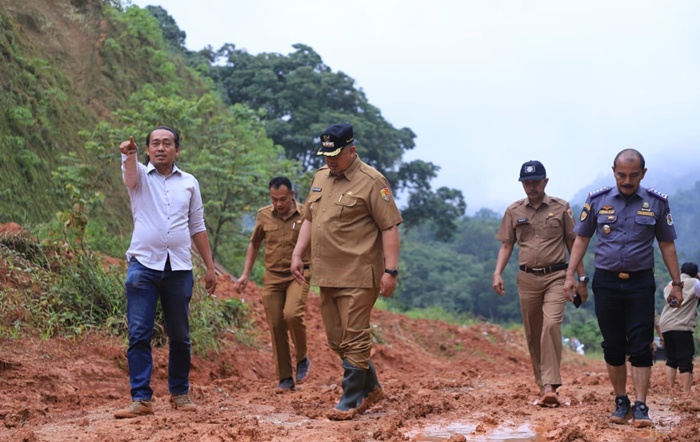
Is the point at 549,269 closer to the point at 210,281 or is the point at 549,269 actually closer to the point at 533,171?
the point at 533,171

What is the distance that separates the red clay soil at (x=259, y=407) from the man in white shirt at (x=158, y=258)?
0.30 metres

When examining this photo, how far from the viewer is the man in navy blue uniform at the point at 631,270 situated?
20.6 feet

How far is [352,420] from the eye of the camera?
6.25 metres

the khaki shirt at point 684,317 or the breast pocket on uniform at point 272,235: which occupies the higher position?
the breast pocket on uniform at point 272,235

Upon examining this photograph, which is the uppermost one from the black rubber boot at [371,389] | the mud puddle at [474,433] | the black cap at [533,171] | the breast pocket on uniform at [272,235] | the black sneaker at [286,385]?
the black cap at [533,171]

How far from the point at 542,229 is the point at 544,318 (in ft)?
2.70

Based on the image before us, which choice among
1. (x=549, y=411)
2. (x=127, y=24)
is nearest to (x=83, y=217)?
(x=549, y=411)

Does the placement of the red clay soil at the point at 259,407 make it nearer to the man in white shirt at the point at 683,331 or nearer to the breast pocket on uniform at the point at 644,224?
the man in white shirt at the point at 683,331

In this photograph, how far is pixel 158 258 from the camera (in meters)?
6.38

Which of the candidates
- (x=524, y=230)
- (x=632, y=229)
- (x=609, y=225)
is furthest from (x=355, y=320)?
(x=524, y=230)

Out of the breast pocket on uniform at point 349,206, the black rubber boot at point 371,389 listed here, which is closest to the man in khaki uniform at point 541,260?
the black rubber boot at point 371,389

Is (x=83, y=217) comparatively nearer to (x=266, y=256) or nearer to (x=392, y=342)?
(x=266, y=256)

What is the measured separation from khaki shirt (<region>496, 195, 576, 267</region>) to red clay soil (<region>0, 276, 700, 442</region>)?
1.29 m

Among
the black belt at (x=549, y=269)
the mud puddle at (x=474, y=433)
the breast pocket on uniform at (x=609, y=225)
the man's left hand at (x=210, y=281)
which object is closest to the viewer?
the mud puddle at (x=474, y=433)
